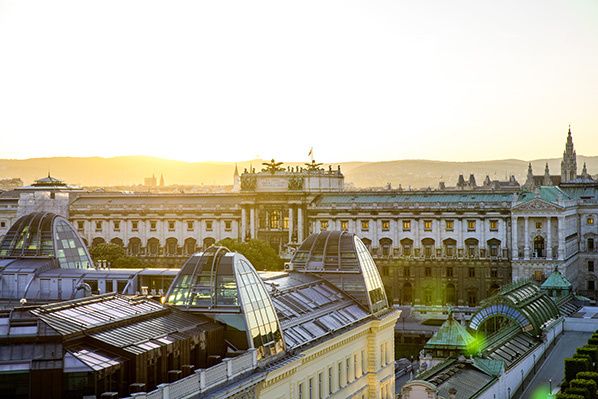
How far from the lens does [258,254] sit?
161 m

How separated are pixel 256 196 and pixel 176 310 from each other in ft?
461

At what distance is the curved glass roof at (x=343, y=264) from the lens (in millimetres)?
77312

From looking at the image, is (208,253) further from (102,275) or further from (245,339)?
(102,275)

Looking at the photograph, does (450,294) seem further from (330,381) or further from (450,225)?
(330,381)

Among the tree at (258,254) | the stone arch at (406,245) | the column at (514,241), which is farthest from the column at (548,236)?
the tree at (258,254)

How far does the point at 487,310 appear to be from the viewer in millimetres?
106500

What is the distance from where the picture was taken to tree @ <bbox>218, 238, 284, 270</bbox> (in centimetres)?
16012

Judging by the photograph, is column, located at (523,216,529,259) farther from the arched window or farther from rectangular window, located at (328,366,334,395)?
rectangular window, located at (328,366,334,395)

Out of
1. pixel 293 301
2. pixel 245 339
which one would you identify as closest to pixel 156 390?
pixel 245 339

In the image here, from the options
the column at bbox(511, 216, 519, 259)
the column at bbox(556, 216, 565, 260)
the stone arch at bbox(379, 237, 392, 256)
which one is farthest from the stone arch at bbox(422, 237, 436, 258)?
the column at bbox(556, 216, 565, 260)

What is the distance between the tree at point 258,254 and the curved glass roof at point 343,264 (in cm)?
7857

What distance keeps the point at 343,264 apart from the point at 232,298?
79.1ft

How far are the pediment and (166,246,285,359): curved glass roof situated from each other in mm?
122066

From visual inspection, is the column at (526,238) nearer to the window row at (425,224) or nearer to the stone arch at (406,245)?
the window row at (425,224)
